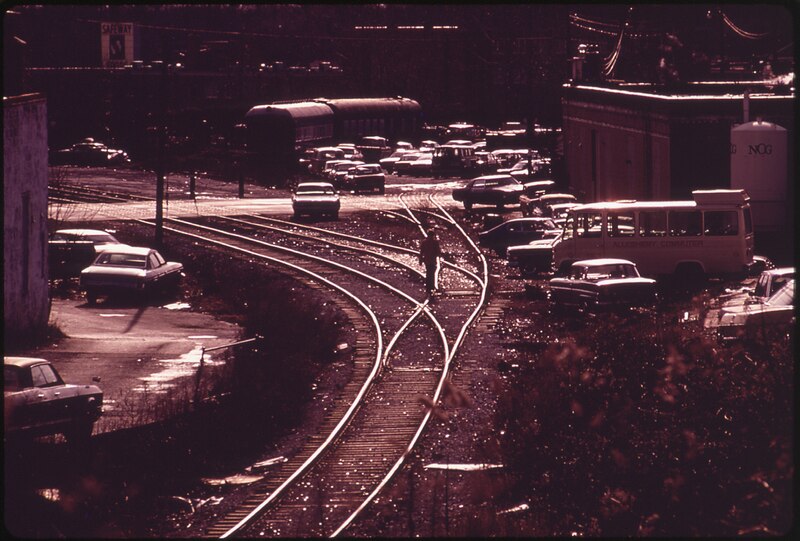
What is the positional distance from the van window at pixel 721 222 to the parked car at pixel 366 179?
91.6 ft

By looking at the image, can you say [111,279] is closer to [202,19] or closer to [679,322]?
[679,322]

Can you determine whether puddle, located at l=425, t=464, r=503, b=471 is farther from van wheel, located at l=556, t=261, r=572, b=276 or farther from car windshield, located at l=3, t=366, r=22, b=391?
van wheel, located at l=556, t=261, r=572, b=276

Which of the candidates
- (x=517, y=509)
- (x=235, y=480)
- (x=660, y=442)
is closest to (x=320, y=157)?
(x=235, y=480)

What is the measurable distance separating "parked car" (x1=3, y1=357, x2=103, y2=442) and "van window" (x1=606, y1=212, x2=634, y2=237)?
56.9ft

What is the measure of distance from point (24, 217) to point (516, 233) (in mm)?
16155

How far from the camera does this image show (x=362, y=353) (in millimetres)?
22594

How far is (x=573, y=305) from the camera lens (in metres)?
26.7

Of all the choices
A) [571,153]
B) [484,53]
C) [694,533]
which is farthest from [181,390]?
[484,53]

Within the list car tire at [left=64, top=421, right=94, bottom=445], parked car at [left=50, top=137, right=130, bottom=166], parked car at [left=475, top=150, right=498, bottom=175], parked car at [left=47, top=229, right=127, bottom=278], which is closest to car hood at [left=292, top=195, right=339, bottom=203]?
parked car at [left=47, top=229, right=127, bottom=278]

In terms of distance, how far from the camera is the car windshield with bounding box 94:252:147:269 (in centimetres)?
3180

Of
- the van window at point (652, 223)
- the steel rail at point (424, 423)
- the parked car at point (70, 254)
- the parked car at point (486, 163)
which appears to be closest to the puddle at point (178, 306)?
the parked car at point (70, 254)

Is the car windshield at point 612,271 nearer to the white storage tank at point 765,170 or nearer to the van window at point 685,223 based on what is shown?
the van window at point 685,223

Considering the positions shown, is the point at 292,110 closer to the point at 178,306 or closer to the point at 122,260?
the point at 122,260

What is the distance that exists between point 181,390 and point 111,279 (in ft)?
39.0
